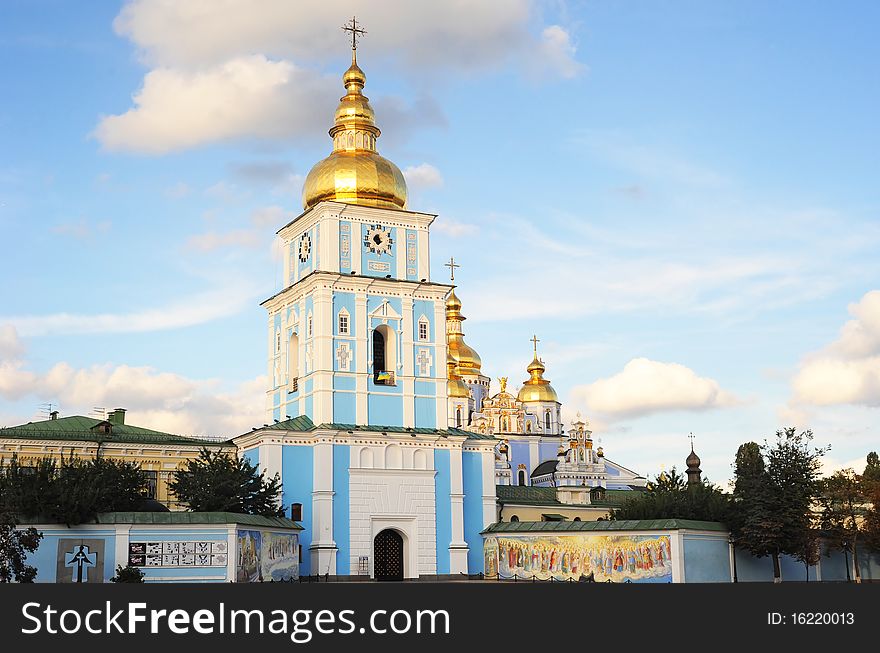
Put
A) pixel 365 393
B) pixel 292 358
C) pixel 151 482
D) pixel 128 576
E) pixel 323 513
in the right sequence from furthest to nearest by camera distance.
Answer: pixel 292 358
pixel 365 393
pixel 151 482
pixel 323 513
pixel 128 576

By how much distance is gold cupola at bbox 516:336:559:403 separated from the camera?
317 ft

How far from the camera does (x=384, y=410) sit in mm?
51062

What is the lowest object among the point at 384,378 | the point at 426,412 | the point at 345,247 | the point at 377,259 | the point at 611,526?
the point at 611,526

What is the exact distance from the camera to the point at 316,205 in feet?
171

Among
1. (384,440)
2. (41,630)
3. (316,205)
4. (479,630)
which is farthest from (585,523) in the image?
(41,630)

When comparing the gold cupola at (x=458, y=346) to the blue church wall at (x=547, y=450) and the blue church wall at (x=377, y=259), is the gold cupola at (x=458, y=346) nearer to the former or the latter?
the blue church wall at (x=547, y=450)

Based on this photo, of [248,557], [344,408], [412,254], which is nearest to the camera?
[248,557]

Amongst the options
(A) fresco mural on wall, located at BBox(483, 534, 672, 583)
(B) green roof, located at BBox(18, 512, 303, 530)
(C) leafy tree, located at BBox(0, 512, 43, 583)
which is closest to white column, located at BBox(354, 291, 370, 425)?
(A) fresco mural on wall, located at BBox(483, 534, 672, 583)

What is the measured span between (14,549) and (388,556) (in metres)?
17.4

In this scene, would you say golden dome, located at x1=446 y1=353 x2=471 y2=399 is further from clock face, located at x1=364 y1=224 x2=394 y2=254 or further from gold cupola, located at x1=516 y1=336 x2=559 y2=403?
clock face, located at x1=364 y1=224 x2=394 y2=254

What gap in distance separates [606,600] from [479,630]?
442cm

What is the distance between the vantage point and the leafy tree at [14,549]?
3569 cm

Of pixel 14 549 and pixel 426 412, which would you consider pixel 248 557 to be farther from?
pixel 426 412

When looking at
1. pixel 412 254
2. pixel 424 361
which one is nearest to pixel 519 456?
pixel 424 361
